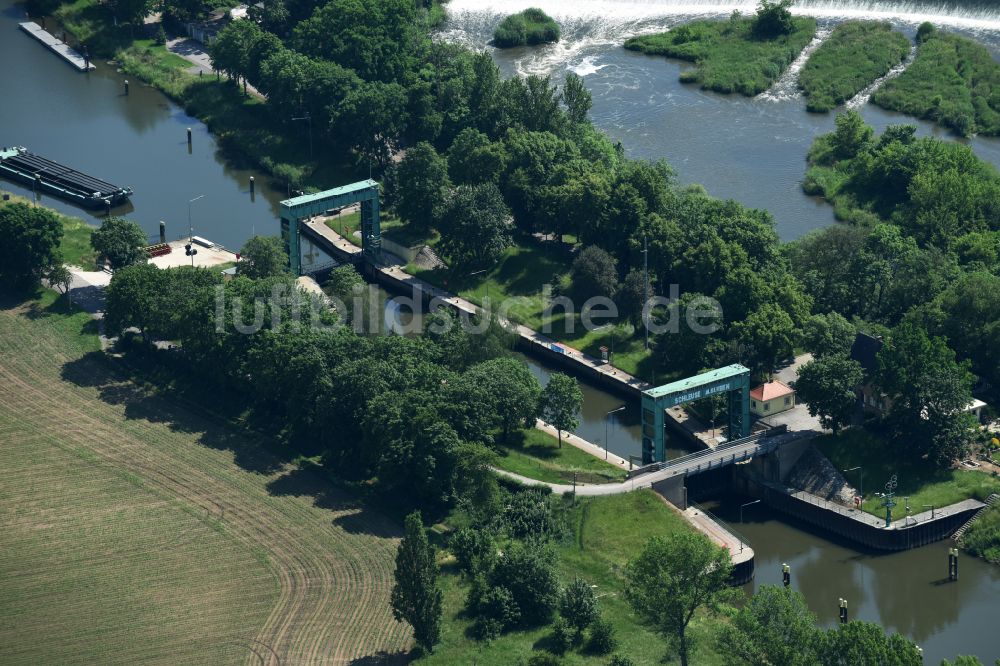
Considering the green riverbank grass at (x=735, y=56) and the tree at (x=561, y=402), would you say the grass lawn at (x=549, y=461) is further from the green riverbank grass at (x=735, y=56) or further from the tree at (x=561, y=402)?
the green riverbank grass at (x=735, y=56)

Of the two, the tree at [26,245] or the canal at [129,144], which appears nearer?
the tree at [26,245]

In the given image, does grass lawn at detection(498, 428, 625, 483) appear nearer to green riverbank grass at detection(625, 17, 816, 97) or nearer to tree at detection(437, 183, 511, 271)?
tree at detection(437, 183, 511, 271)

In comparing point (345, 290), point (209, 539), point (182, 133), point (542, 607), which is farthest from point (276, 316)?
point (182, 133)

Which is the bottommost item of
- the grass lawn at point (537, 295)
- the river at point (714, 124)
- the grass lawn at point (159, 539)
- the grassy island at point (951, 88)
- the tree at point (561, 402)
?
the grass lawn at point (159, 539)

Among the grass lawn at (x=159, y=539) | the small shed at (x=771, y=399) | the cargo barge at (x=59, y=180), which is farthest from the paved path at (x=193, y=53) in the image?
the small shed at (x=771, y=399)

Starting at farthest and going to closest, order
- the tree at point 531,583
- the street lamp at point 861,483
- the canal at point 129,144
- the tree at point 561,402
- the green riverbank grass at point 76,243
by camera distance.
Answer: the canal at point 129,144 < the green riverbank grass at point 76,243 < the tree at point 561,402 < the street lamp at point 861,483 < the tree at point 531,583

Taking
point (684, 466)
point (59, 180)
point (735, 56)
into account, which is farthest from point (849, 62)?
point (59, 180)

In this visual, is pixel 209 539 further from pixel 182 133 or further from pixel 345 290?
pixel 182 133
